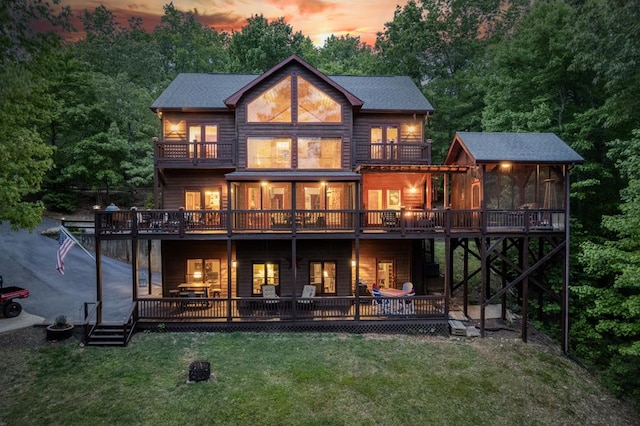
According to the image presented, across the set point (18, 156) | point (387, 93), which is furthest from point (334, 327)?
point (18, 156)

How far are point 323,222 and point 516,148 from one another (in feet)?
30.9

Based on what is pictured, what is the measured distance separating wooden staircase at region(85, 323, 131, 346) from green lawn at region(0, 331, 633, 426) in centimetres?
36

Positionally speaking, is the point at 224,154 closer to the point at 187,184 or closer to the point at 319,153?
the point at 187,184

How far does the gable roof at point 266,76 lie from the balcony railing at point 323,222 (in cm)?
597

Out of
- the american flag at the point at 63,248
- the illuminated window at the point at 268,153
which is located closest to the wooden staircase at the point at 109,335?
the american flag at the point at 63,248

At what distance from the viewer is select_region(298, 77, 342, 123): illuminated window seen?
18.1 m

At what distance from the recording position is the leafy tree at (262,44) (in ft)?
112

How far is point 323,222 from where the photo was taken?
17.0 meters

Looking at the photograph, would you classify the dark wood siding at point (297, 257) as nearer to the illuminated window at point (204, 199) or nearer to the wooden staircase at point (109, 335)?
the illuminated window at point (204, 199)

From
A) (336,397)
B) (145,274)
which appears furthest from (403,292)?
(145,274)

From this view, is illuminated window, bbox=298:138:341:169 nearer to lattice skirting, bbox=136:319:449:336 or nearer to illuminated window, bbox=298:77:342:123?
illuminated window, bbox=298:77:342:123

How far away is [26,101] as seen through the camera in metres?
13.5

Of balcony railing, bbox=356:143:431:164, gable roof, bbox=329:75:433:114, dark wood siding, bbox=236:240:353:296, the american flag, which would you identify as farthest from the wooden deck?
gable roof, bbox=329:75:433:114

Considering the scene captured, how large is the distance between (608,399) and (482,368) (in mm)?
4286
